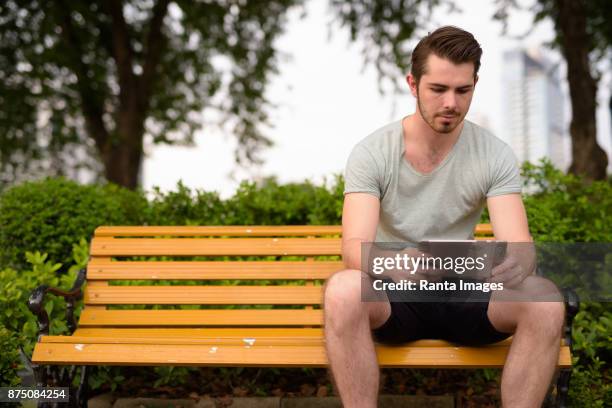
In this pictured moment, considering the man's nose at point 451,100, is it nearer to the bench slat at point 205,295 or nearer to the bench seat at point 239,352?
the bench seat at point 239,352

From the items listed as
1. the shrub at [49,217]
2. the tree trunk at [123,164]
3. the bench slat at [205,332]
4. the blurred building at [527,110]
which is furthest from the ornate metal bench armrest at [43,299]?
the blurred building at [527,110]

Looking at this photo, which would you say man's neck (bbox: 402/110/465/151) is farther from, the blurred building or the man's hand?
the blurred building

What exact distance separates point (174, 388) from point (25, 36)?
1030 centimetres

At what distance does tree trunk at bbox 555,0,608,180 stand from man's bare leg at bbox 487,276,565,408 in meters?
4.35

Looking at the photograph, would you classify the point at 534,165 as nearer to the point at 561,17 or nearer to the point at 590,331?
the point at 590,331

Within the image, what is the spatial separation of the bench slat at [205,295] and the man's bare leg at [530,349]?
120cm

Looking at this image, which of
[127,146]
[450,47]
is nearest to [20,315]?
[450,47]

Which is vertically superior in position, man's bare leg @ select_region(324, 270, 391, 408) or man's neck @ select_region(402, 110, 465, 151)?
man's neck @ select_region(402, 110, 465, 151)

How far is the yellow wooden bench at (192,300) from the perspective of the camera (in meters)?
2.96

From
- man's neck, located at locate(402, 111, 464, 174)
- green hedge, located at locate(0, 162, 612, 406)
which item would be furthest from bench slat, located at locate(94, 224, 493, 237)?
man's neck, located at locate(402, 111, 464, 174)

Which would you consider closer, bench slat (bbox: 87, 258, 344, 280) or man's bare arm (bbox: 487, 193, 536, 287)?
man's bare arm (bbox: 487, 193, 536, 287)

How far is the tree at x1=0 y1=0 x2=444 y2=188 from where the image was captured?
1033 cm

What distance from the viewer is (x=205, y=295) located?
3.59 m

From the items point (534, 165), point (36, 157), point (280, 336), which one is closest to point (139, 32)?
point (36, 157)
